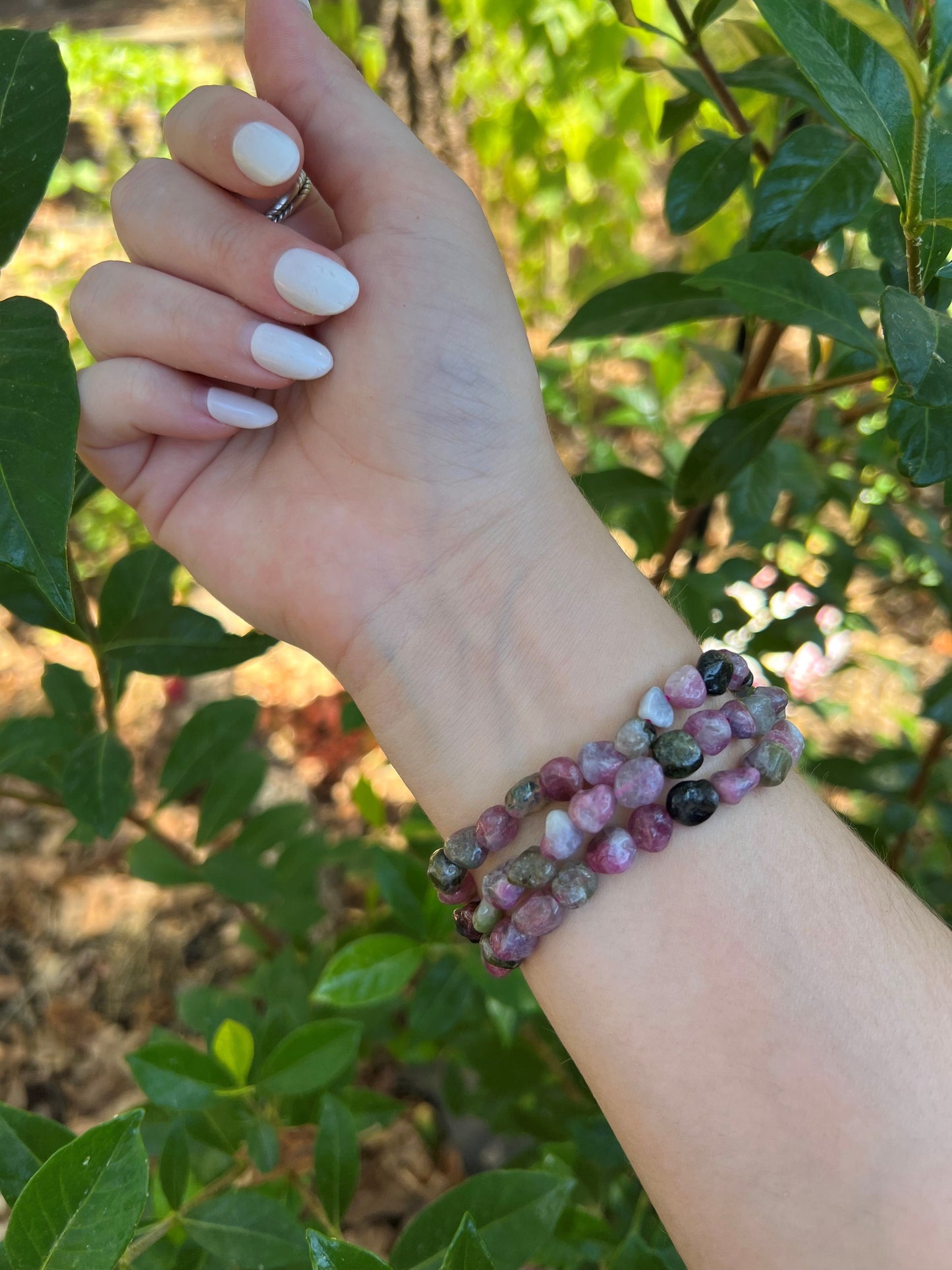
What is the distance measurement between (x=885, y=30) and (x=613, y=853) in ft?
1.60

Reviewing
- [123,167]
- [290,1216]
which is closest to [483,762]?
[290,1216]

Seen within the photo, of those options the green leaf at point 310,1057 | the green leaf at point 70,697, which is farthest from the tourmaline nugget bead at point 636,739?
the green leaf at point 70,697

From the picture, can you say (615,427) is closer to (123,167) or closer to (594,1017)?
(123,167)

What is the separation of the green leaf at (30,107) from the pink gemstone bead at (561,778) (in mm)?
489

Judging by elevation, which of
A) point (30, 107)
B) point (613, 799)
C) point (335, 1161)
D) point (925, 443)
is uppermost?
point (30, 107)

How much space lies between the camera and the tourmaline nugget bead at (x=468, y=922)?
68 centimetres

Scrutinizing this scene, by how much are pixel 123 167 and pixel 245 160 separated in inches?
108

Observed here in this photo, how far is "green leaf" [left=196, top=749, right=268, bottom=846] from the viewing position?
1087 millimetres

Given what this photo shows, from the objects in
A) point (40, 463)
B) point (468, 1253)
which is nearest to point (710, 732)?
point (468, 1253)

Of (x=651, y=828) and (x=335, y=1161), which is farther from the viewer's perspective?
(x=335, y=1161)

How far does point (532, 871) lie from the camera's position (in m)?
0.63

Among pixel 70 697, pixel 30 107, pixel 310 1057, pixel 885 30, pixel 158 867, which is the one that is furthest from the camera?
pixel 158 867

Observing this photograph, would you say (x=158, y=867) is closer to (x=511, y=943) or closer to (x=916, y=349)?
(x=511, y=943)

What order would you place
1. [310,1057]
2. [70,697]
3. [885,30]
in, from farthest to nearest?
[70,697], [310,1057], [885,30]
